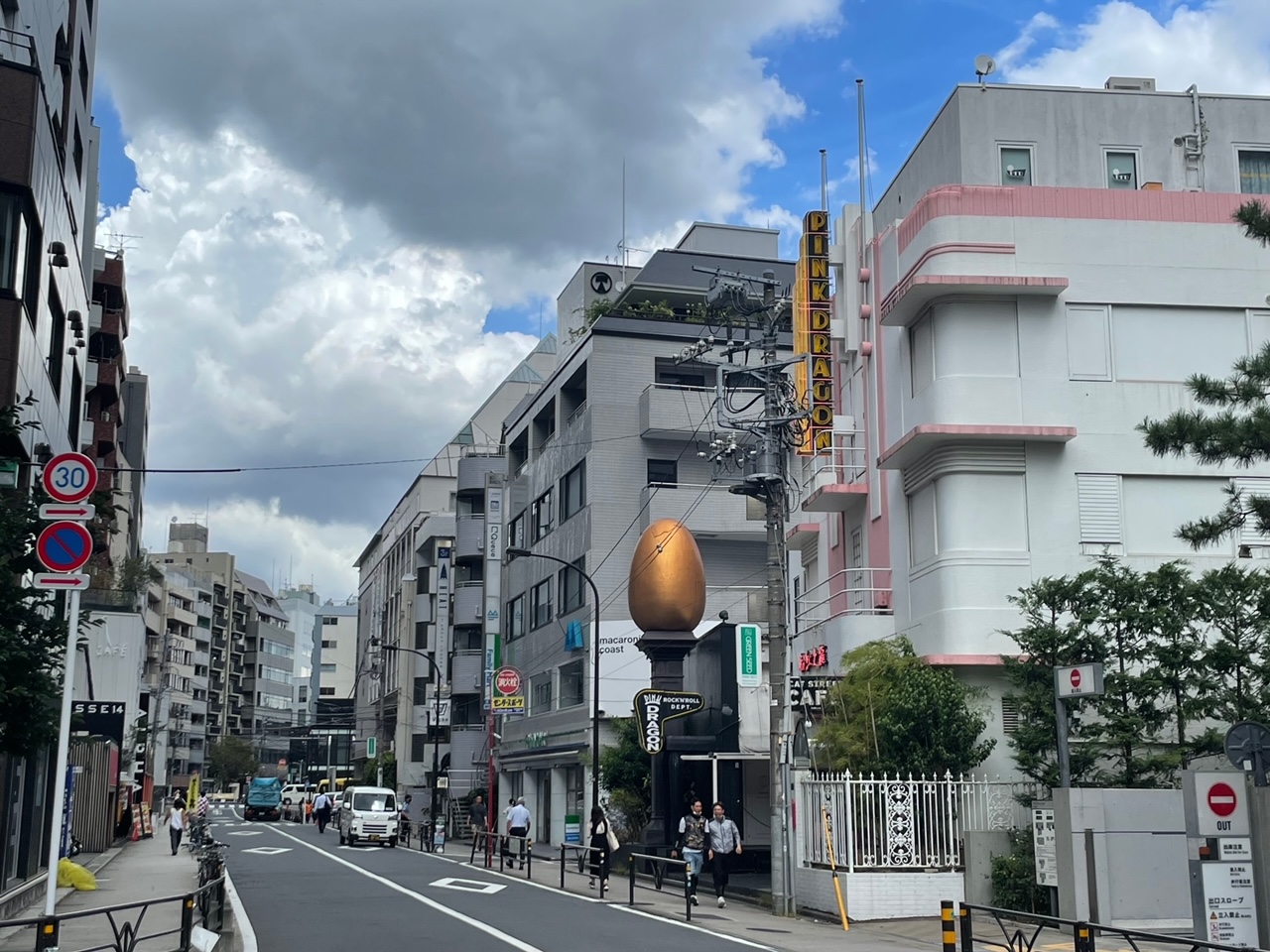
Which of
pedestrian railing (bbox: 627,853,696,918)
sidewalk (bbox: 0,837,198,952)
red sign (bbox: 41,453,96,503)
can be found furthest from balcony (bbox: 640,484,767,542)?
red sign (bbox: 41,453,96,503)

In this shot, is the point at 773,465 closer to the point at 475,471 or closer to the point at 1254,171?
the point at 1254,171

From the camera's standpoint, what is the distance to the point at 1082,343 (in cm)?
2672

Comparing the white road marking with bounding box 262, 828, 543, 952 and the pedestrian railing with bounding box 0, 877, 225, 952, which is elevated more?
the pedestrian railing with bounding box 0, 877, 225, 952

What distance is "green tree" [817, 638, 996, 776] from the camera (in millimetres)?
24062

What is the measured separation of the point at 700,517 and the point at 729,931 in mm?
29908

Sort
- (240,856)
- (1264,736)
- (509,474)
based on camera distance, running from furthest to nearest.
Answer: (509,474) → (240,856) → (1264,736)

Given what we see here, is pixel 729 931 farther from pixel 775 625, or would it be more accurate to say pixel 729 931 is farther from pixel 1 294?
pixel 1 294

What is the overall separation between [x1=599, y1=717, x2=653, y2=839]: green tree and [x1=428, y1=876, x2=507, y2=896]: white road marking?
9820 mm

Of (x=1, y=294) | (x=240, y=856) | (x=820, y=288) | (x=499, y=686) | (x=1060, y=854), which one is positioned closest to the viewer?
(x=1060, y=854)

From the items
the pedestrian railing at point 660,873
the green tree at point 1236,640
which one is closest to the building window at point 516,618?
the pedestrian railing at point 660,873

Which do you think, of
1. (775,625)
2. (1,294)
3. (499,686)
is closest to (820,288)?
(775,625)

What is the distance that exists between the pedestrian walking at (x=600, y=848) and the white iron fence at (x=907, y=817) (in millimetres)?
5227

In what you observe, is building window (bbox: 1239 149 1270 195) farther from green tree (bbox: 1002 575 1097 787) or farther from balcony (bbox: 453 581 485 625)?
balcony (bbox: 453 581 485 625)

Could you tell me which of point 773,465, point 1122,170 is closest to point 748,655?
point 773,465
